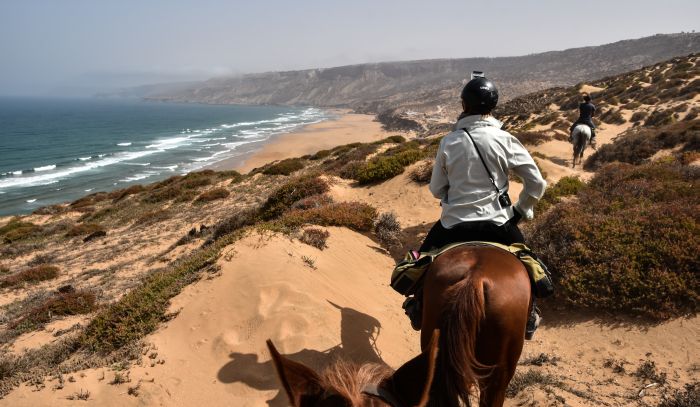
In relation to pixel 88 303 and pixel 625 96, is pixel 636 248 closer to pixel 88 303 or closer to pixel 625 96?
pixel 88 303

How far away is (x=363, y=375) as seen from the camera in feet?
6.12

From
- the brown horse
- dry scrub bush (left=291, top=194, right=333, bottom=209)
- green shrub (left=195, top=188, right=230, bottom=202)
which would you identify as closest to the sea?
green shrub (left=195, top=188, right=230, bottom=202)

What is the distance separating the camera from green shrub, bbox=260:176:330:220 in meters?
12.7

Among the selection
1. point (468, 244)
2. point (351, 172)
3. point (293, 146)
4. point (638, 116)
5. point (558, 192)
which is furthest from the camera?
point (293, 146)

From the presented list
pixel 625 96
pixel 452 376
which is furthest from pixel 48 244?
pixel 625 96

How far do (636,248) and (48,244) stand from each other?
23.4 meters

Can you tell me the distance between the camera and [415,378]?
1.96 metres

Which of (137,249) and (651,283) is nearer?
(651,283)

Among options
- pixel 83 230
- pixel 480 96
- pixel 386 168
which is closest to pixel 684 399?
pixel 480 96

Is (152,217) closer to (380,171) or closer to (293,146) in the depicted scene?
(380,171)

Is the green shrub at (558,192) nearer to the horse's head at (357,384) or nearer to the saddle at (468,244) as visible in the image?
the saddle at (468,244)

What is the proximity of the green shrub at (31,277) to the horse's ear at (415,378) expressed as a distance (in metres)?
14.2

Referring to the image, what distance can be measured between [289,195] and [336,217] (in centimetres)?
350

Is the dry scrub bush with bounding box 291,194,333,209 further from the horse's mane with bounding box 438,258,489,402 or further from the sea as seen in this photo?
the sea
